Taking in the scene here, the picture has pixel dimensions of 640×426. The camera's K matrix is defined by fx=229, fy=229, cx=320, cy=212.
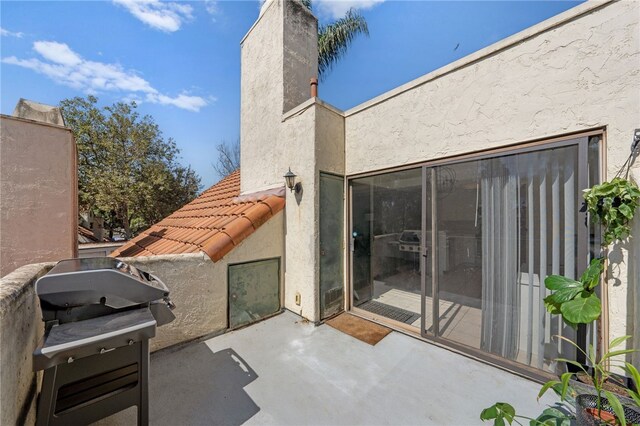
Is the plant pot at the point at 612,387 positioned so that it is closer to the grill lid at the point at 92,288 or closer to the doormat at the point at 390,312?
the doormat at the point at 390,312

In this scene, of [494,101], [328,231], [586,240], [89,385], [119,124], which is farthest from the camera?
[119,124]

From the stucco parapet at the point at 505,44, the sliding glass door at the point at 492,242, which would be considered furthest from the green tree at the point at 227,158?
the sliding glass door at the point at 492,242

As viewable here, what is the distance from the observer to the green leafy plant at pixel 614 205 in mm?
2223

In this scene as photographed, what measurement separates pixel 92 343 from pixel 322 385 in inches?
94.0

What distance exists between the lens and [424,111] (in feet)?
12.5

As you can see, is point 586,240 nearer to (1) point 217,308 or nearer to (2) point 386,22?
(1) point 217,308

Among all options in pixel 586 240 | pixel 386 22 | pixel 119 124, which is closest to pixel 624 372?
pixel 586 240

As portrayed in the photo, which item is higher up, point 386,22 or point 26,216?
point 386,22

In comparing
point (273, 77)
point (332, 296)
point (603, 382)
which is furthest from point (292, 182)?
point (603, 382)

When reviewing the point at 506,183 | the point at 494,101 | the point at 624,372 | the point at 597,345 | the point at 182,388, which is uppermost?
the point at 494,101

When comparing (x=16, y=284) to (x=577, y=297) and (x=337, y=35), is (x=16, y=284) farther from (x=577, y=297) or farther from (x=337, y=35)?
(x=337, y=35)

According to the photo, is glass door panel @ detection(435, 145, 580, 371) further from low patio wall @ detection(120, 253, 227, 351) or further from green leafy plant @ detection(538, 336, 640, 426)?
low patio wall @ detection(120, 253, 227, 351)

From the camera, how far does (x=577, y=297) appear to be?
7.66ft

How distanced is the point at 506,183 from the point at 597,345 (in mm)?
2078
